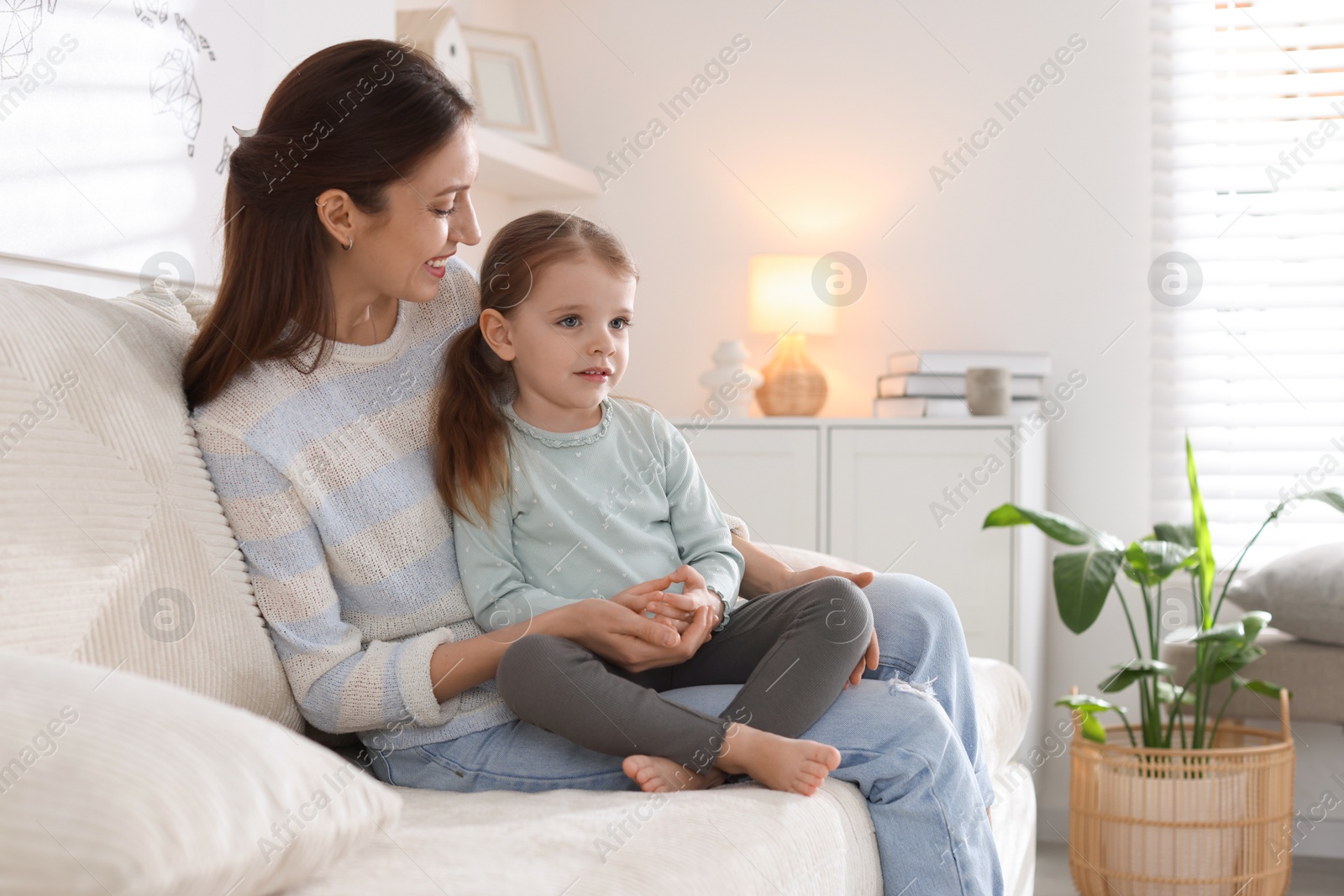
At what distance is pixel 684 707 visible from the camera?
1113 millimetres

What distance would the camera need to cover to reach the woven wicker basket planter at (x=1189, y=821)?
2211 millimetres

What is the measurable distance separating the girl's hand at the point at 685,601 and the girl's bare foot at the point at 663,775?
135 mm

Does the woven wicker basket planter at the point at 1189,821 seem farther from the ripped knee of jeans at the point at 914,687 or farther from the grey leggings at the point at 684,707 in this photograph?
the grey leggings at the point at 684,707

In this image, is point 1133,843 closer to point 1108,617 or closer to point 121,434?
point 1108,617

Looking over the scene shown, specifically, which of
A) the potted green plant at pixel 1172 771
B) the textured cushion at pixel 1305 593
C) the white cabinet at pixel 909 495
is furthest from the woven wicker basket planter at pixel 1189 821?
the white cabinet at pixel 909 495

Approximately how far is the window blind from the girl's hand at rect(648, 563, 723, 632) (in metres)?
2.03

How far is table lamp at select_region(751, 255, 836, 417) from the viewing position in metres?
2.96

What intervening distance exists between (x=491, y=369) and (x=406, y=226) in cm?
21

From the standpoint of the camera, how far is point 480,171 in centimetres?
288

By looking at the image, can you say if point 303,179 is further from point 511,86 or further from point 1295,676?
point 1295,676

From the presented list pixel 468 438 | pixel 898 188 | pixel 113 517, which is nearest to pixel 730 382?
pixel 898 188

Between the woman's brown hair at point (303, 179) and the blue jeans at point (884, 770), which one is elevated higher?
the woman's brown hair at point (303, 179)

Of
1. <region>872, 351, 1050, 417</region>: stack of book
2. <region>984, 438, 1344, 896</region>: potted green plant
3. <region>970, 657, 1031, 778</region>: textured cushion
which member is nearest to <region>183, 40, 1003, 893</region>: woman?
<region>970, 657, 1031, 778</region>: textured cushion

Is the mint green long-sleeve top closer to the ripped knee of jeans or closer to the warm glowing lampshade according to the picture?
the ripped knee of jeans
